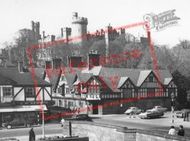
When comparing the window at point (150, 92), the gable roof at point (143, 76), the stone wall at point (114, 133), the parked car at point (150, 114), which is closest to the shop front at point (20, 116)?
the stone wall at point (114, 133)

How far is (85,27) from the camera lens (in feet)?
366

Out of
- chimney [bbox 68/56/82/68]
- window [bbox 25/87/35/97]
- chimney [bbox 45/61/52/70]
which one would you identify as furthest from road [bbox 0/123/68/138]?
chimney [bbox 45/61/52/70]

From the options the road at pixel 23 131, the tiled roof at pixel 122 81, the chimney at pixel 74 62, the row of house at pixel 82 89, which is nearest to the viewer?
the road at pixel 23 131

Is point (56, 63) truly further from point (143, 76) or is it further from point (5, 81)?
point (5, 81)

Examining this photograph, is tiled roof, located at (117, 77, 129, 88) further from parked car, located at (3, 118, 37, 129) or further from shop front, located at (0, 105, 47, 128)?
parked car, located at (3, 118, 37, 129)

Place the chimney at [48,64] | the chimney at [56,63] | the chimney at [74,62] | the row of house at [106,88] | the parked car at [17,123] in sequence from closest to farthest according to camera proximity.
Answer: the parked car at [17,123], the row of house at [106,88], the chimney at [74,62], the chimney at [56,63], the chimney at [48,64]

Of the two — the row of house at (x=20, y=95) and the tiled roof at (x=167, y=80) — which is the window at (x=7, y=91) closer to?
the row of house at (x=20, y=95)

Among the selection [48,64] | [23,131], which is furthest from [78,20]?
[23,131]

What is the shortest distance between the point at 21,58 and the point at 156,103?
156 feet

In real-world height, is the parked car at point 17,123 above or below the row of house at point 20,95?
below

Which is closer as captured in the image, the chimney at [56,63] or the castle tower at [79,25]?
the chimney at [56,63]

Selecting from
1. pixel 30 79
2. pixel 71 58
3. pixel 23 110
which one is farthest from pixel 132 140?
pixel 71 58

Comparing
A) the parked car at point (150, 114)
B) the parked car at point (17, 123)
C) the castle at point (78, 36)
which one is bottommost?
the parked car at point (17, 123)

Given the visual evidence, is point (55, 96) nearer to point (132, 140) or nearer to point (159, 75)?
point (159, 75)
